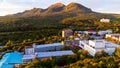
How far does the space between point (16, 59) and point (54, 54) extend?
246cm

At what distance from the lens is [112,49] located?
717 inches

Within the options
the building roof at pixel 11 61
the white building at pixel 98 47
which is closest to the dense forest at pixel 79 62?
the white building at pixel 98 47

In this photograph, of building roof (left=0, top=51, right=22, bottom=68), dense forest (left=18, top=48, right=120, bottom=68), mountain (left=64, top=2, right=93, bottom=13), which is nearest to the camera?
dense forest (left=18, top=48, right=120, bottom=68)

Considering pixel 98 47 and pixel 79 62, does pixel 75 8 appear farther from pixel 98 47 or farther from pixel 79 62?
pixel 79 62

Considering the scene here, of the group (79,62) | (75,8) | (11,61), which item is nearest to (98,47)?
(79,62)

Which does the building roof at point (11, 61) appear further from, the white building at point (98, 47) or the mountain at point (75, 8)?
the mountain at point (75, 8)

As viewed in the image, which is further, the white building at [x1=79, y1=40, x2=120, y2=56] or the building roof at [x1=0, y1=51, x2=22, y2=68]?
the white building at [x1=79, y1=40, x2=120, y2=56]

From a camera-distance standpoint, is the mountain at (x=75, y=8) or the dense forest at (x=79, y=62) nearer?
the dense forest at (x=79, y=62)

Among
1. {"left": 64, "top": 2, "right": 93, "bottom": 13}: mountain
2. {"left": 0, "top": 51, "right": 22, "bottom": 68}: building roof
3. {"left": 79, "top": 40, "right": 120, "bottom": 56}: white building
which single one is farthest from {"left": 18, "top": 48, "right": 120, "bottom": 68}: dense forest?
{"left": 64, "top": 2, "right": 93, "bottom": 13}: mountain

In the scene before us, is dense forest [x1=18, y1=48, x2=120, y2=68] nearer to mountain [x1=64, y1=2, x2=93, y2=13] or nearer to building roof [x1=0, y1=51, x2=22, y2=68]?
building roof [x1=0, y1=51, x2=22, y2=68]

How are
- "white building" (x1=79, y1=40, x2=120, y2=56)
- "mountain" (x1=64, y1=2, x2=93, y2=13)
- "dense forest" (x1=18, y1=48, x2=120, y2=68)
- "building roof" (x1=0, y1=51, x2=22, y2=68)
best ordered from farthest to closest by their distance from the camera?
"mountain" (x1=64, y1=2, x2=93, y2=13)
"white building" (x1=79, y1=40, x2=120, y2=56)
"building roof" (x1=0, y1=51, x2=22, y2=68)
"dense forest" (x1=18, y1=48, x2=120, y2=68)

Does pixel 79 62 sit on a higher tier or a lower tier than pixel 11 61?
higher

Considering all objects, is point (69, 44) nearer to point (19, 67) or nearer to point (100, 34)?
point (19, 67)

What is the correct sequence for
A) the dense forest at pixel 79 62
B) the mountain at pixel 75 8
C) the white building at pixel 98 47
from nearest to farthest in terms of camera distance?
the dense forest at pixel 79 62, the white building at pixel 98 47, the mountain at pixel 75 8
